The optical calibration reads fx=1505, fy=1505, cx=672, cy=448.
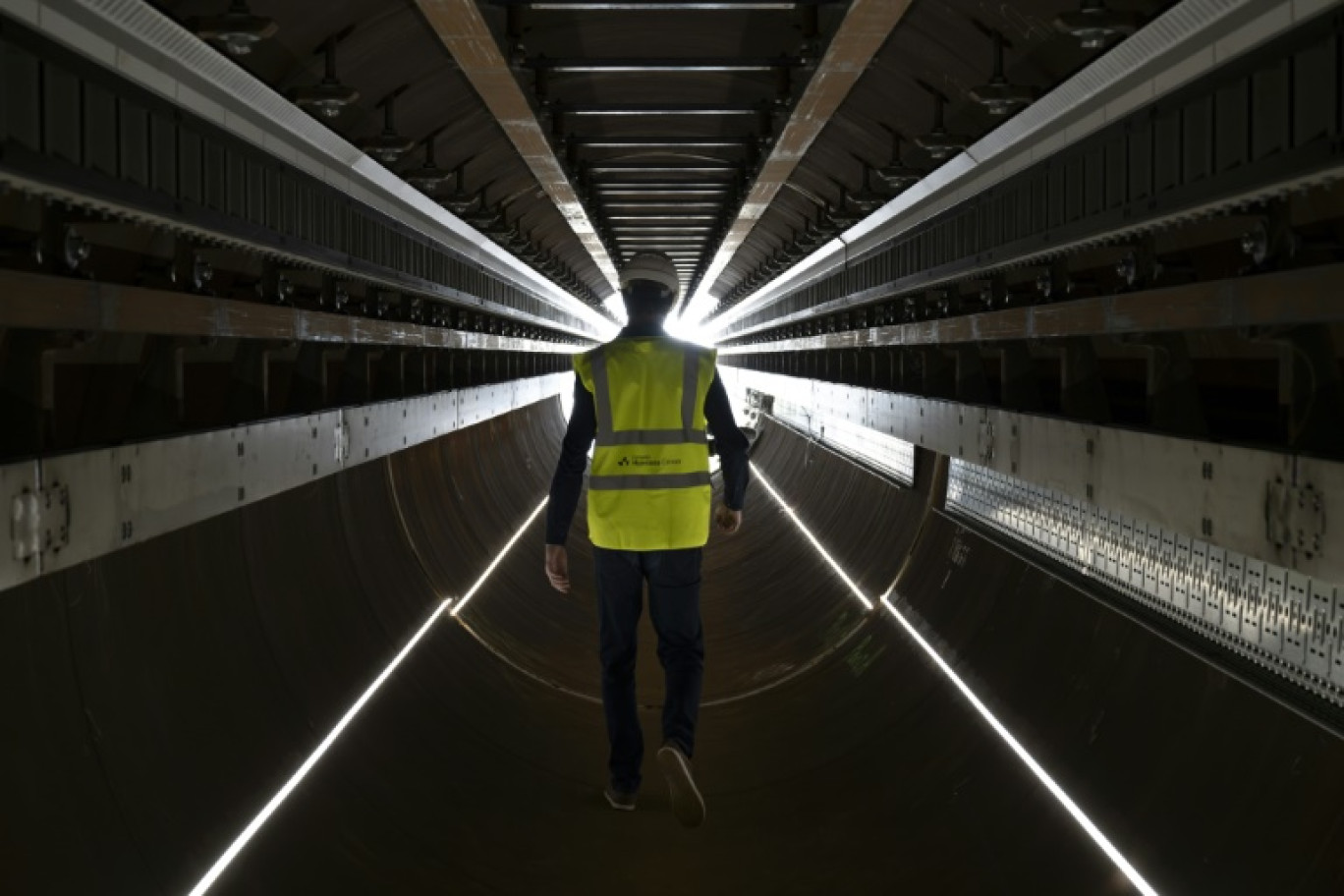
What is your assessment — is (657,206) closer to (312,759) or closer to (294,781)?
(312,759)

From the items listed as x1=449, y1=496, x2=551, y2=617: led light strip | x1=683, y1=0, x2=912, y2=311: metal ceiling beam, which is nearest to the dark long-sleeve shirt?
x1=683, y1=0, x2=912, y2=311: metal ceiling beam

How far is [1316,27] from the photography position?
3.66 m

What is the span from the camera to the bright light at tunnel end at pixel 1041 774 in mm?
4196

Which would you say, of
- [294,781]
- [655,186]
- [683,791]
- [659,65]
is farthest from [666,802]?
[655,186]

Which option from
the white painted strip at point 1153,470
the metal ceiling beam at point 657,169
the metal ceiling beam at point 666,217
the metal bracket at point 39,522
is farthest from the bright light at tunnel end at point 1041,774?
the metal ceiling beam at point 666,217

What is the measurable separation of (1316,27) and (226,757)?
3732mm

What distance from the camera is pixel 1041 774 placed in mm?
5074

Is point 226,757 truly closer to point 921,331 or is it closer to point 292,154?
point 292,154

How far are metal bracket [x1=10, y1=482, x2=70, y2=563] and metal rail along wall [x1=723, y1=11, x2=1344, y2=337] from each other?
2.95 metres

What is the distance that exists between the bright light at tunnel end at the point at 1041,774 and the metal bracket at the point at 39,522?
2.93 m

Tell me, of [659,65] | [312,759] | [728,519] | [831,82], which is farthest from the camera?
[659,65]

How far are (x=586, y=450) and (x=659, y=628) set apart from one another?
61 cm

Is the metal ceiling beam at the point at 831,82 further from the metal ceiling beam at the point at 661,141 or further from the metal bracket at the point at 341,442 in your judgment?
the metal bracket at the point at 341,442

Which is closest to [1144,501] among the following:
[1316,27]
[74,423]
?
[1316,27]
